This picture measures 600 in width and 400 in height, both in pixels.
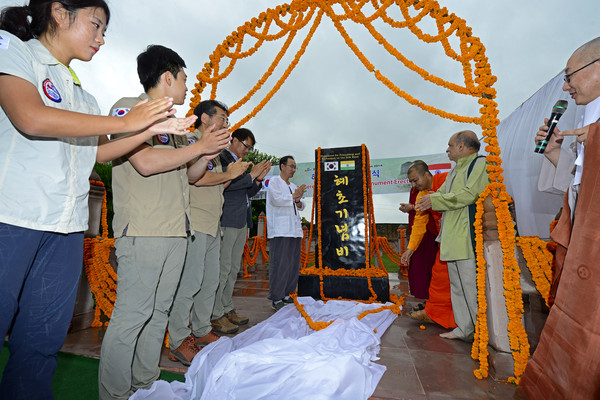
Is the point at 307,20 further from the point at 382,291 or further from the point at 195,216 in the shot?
the point at 382,291

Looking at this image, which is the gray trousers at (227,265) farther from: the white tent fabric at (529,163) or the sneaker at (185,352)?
the white tent fabric at (529,163)

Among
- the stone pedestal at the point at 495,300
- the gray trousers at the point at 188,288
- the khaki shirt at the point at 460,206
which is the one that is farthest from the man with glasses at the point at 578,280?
the gray trousers at the point at 188,288

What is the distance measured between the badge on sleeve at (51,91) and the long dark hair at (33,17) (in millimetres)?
242

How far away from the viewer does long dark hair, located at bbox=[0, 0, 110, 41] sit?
3.62 feet

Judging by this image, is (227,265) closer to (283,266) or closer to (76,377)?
(283,266)

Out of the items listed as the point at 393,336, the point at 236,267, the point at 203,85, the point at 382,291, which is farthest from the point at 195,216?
the point at 382,291

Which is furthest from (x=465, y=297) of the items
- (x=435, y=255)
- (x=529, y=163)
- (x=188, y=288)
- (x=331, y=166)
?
(x=529, y=163)

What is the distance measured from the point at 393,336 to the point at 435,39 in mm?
2628

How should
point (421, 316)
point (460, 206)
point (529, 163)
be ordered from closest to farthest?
point (460, 206) < point (421, 316) < point (529, 163)

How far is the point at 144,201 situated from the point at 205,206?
786 mm

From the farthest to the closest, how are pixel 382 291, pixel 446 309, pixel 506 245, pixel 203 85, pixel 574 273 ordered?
pixel 382 291 → pixel 203 85 → pixel 446 309 → pixel 506 245 → pixel 574 273

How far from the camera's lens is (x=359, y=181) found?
13.8 ft

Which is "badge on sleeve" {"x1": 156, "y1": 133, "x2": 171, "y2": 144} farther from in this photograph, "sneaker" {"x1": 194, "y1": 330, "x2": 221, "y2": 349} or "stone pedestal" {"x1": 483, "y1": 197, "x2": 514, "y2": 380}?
"stone pedestal" {"x1": 483, "y1": 197, "x2": 514, "y2": 380}

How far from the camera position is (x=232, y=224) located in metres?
3.01
